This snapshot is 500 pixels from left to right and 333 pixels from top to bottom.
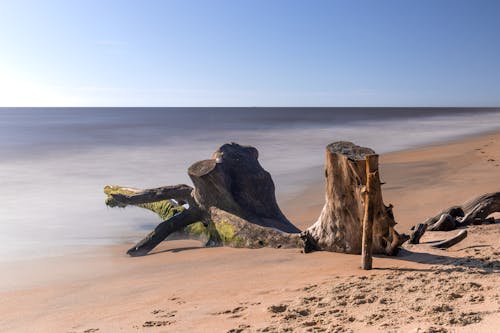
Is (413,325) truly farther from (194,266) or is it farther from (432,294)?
(194,266)

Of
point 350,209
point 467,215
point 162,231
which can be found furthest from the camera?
point 162,231

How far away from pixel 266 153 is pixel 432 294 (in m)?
22.1

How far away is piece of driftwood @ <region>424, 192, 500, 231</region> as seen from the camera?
23.2ft

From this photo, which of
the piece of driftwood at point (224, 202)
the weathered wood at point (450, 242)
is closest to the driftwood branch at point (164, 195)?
the piece of driftwood at point (224, 202)

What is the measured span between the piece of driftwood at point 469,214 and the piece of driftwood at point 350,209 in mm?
1852

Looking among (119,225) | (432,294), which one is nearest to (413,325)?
(432,294)

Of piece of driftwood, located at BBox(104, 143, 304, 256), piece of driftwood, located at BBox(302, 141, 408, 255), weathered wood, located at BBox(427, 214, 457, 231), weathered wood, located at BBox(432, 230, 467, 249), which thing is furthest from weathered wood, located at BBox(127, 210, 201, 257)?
weathered wood, located at BBox(432, 230, 467, 249)

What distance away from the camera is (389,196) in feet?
37.7

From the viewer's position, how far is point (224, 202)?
7.71 metres

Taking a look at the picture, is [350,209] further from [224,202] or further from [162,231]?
[162,231]

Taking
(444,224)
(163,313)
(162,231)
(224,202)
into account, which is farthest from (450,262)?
(162,231)

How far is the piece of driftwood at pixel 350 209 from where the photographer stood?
5.34 meters

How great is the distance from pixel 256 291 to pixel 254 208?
124 inches

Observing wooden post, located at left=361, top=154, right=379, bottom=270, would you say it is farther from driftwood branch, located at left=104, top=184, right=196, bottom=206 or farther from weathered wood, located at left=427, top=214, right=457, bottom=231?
driftwood branch, located at left=104, top=184, right=196, bottom=206
